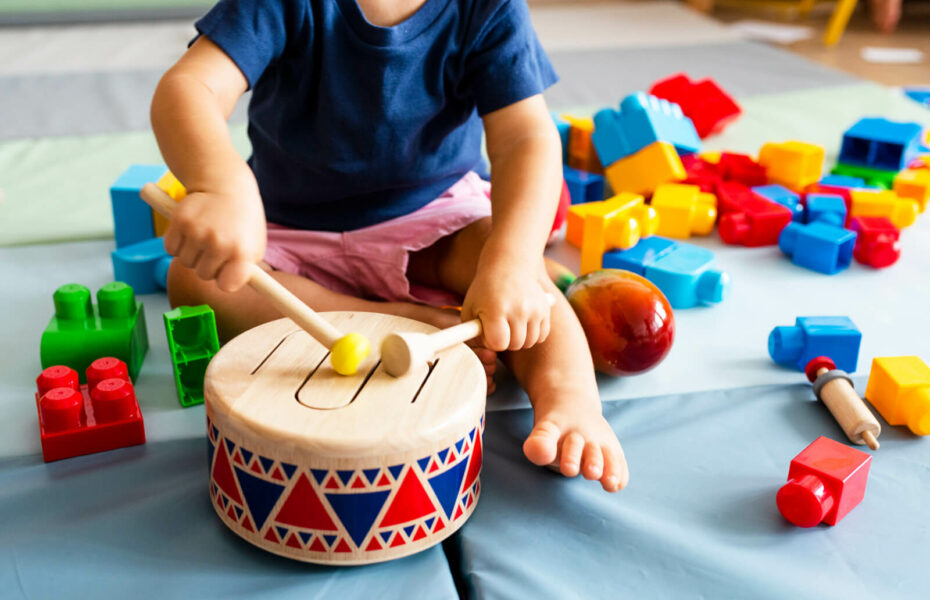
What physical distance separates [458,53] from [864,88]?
1.27 metres

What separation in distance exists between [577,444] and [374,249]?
332mm

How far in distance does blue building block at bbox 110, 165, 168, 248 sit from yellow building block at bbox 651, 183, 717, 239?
0.61 metres

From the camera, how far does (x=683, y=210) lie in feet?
3.73

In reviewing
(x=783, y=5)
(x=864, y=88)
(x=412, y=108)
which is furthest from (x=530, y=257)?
(x=783, y=5)

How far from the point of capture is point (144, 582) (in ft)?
1.86

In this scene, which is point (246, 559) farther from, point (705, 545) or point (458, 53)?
point (458, 53)

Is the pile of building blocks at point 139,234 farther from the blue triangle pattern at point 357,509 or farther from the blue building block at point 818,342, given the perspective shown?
the blue building block at point 818,342

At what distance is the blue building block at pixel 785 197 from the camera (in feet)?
3.82

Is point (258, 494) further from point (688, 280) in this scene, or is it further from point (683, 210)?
point (683, 210)

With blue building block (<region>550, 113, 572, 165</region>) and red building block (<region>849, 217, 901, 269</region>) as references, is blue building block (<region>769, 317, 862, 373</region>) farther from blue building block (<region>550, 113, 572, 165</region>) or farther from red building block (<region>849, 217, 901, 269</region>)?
blue building block (<region>550, 113, 572, 165</region>)

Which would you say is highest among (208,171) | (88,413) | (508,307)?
(208,171)

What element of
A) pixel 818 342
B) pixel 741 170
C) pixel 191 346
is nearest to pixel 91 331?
pixel 191 346

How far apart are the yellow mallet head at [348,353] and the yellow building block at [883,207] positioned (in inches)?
30.8

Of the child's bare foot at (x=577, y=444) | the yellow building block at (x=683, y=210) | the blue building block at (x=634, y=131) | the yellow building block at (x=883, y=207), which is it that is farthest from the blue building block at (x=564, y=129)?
the child's bare foot at (x=577, y=444)
